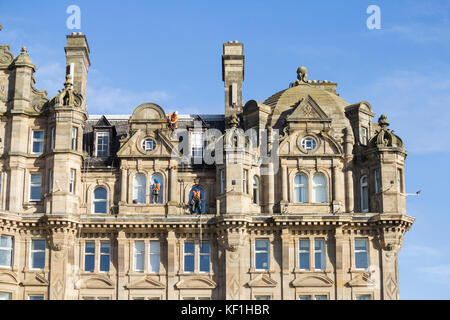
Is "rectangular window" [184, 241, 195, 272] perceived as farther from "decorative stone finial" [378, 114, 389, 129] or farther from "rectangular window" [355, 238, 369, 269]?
"decorative stone finial" [378, 114, 389, 129]

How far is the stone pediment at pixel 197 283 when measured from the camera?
7006cm

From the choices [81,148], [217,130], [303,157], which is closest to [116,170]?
[81,148]

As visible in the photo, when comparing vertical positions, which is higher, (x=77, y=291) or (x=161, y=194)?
(x=161, y=194)

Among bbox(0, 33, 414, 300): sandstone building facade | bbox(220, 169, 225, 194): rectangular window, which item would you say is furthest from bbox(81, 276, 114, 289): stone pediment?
bbox(220, 169, 225, 194): rectangular window

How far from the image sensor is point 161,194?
72688mm

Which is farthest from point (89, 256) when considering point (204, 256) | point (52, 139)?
point (52, 139)

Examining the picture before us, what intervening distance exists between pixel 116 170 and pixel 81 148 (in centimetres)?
288

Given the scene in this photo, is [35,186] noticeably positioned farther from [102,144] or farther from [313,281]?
[313,281]

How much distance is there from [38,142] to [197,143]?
1136 cm

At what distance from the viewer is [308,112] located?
7412 centimetres

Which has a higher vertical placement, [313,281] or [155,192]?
[155,192]
